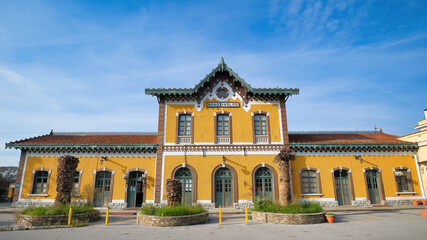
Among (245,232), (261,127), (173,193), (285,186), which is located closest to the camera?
(245,232)

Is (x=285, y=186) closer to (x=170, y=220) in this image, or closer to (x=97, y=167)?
(x=170, y=220)

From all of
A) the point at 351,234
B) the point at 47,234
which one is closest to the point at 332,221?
the point at 351,234

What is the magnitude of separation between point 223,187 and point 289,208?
6209mm

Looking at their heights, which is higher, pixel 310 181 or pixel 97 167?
pixel 97 167

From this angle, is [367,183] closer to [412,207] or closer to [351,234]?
[412,207]

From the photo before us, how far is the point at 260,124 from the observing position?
18.5 meters

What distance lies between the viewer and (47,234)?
30.0 ft

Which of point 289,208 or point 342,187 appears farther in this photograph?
point 342,187

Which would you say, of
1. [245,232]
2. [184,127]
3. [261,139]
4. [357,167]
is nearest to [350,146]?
[357,167]

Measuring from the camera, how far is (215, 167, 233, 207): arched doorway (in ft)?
56.1

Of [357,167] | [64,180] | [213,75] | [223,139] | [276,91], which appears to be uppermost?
[213,75]

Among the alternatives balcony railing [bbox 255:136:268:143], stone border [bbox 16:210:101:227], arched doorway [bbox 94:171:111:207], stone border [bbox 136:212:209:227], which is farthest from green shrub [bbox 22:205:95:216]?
balcony railing [bbox 255:136:268:143]

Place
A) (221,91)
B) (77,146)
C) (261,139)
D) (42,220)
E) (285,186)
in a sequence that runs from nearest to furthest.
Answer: (42,220)
(285,186)
(77,146)
(261,139)
(221,91)

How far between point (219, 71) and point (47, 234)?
580 inches
